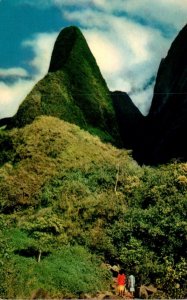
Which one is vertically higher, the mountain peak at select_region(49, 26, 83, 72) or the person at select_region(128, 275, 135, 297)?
the mountain peak at select_region(49, 26, 83, 72)

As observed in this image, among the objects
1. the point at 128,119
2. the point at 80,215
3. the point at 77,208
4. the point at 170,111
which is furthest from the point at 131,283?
the point at 128,119

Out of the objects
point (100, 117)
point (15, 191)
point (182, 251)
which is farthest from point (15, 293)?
point (100, 117)

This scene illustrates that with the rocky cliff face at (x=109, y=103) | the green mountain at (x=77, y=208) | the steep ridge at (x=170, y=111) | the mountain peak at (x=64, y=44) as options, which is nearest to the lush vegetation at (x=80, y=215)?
the green mountain at (x=77, y=208)

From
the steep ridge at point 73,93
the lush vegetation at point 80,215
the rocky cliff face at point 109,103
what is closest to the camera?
the lush vegetation at point 80,215

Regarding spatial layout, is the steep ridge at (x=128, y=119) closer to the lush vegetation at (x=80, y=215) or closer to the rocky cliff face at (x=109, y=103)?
the rocky cliff face at (x=109, y=103)

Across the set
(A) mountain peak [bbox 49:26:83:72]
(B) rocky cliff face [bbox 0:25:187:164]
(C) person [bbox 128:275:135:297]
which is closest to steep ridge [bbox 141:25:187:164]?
(B) rocky cliff face [bbox 0:25:187:164]

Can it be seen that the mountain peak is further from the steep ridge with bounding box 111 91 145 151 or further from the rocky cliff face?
the steep ridge with bounding box 111 91 145 151
